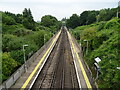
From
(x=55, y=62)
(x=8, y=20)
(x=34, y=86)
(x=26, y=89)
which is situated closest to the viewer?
(x=26, y=89)

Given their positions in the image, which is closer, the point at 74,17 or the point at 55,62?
the point at 55,62

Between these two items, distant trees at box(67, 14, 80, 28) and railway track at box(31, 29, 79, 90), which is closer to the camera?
railway track at box(31, 29, 79, 90)

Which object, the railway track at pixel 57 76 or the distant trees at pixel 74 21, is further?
the distant trees at pixel 74 21

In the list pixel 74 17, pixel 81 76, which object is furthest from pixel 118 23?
pixel 74 17

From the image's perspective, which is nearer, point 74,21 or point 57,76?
point 57,76

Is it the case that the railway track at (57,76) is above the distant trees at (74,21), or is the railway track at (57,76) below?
below

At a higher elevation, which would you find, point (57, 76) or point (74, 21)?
point (74, 21)

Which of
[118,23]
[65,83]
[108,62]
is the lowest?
[65,83]

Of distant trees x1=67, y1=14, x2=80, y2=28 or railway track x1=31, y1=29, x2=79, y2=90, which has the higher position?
distant trees x1=67, y1=14, x2=80, y2=28

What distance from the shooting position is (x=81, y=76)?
22.5m

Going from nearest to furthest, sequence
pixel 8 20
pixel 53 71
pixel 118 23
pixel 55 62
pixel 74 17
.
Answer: pixel 53 71
pixel 55 62
pixel 118 23
pixel 8 20
pixel 74 17

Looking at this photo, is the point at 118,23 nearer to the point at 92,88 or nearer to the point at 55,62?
the point at 55,62

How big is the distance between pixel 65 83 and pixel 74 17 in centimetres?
8918

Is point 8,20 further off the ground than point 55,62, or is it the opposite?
point 8,20
